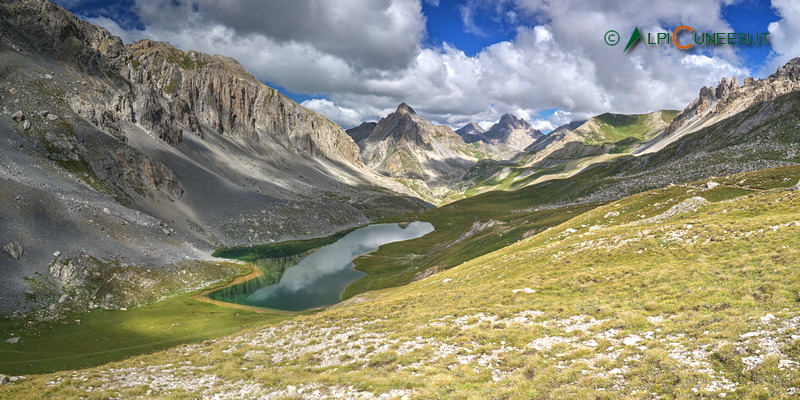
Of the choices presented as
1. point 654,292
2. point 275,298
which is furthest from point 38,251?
point 654,292

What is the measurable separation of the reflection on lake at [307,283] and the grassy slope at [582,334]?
43424 mm

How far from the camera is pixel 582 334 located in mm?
22797

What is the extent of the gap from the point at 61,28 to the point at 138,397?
20555 centimetres

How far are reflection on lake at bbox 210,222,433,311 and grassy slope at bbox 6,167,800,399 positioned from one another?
142 feet

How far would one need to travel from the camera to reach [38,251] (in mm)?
71125

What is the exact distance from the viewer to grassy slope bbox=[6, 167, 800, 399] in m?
16.2

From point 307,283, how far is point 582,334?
8356 centimetres

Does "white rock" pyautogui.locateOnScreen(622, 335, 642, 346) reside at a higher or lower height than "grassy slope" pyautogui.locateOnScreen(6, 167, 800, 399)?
lower

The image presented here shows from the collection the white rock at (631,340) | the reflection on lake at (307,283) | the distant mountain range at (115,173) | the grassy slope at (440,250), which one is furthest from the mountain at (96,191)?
the white rock at (631,340)

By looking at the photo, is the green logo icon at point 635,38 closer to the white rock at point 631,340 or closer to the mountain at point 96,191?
the white rock at point 631,340

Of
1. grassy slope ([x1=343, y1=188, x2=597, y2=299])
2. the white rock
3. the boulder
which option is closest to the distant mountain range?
the boulder

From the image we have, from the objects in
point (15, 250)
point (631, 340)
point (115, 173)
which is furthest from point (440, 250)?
point (115, 173)

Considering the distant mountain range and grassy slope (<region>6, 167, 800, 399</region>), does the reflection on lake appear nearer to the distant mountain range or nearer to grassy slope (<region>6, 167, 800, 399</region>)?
the distant mountain range

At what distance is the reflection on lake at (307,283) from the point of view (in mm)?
82188
